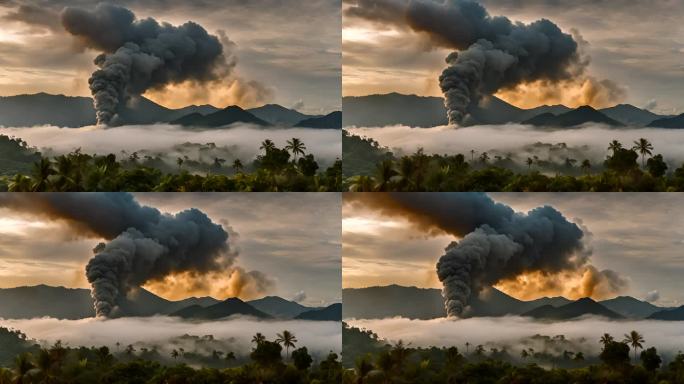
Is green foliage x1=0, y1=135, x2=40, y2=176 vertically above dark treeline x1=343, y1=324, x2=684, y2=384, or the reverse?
green foliage x1=0, y1=135, x2=40, y2=176

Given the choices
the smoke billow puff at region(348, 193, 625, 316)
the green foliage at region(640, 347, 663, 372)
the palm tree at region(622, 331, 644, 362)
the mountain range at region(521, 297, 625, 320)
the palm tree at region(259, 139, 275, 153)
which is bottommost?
the green foliage at region(640, 347, 663, 372)

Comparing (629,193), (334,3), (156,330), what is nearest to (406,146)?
(334,3)

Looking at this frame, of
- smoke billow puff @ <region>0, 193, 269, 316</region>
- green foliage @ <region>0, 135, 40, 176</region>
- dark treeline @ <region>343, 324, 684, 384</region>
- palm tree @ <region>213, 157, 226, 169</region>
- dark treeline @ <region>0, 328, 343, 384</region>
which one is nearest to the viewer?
dark treeline @ <region>343, 324, 684, 384</region>

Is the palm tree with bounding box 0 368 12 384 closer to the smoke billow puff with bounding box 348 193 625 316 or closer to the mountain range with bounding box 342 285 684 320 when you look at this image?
the mountain range with bounding box 342 285 684 320

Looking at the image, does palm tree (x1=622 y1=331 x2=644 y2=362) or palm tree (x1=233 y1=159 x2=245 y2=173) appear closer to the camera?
palm tree (x1=622 y1=331 x2=644 y2=362)

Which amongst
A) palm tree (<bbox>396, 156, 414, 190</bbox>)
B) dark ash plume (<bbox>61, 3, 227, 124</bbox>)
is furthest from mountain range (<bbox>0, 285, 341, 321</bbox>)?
dark ash plume (<bbox>61, 3, 227, 124</bbox>)

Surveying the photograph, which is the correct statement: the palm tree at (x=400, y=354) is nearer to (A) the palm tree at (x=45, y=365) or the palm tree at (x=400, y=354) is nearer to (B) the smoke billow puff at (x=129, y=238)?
(B) the smoke billow puff at (x=129, y=238)

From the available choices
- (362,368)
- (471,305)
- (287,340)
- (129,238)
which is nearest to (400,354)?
(362,368)

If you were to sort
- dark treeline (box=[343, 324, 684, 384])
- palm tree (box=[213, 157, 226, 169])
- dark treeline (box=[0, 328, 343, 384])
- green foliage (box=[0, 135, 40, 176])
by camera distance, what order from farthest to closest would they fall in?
palm tree (box=[213, 157, 226, 169])
green foliage (box=[0, 135, 40, 176])
dark treeline (box=[0, 328, 343, 384])
dark treeline (box=[343, 324, 684, 384])

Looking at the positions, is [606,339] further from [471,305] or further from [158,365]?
[158,365]
